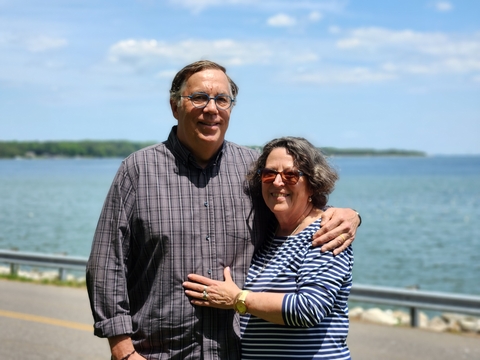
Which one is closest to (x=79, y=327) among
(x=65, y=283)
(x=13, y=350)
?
(x=13, y=350)

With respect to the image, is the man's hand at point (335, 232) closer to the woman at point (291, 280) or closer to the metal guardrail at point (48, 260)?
the woman at point (291, 280)

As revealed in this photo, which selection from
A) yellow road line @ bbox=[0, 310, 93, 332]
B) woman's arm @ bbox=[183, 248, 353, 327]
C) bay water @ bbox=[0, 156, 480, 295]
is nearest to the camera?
woman's arm @ bbox=[183, 248, 353, 327]

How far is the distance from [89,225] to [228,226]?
32.1 meters

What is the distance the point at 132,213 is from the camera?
133 inches

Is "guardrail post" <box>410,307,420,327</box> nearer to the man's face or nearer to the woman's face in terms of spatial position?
the woman's face

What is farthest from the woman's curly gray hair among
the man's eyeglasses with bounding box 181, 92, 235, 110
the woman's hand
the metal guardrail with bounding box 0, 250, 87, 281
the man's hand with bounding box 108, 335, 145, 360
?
the metal guardrail with bounding box 0, 250, 87, 281

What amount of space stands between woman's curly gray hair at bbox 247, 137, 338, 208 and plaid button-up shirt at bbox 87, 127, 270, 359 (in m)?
0.35

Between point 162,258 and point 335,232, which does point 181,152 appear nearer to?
point 162,258

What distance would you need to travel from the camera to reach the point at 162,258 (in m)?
3.36

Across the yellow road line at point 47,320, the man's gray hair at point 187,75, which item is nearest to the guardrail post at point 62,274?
the yellow road line at point 47,320

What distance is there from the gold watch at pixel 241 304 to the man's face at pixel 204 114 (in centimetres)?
77

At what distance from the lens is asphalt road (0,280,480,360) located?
7.43 meters

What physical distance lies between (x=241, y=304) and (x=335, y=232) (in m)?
0.56

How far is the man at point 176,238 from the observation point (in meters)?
3.36
